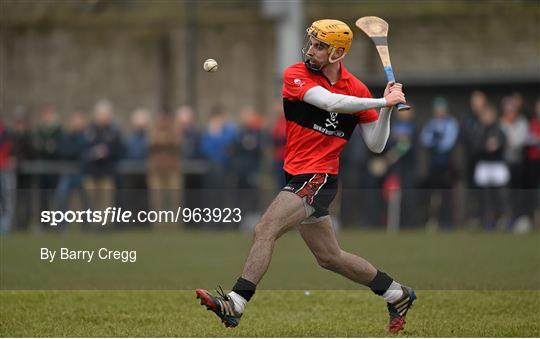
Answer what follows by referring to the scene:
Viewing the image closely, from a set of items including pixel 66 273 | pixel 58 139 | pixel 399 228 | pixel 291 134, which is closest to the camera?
pixel 291 134

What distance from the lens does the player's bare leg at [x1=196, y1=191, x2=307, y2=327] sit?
8156mm

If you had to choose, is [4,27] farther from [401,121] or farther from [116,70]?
[401,121]

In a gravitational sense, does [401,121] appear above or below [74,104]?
above

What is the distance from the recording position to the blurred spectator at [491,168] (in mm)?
19344

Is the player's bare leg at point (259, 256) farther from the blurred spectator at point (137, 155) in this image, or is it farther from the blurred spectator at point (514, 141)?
the blurred spectator at point (137, 155)

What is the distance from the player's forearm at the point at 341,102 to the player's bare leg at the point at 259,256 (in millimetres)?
690

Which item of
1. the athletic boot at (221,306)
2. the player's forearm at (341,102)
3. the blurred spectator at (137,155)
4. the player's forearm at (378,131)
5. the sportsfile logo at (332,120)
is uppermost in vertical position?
the player's forearm at (341,102)

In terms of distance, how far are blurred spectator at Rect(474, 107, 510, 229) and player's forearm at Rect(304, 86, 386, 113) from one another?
11.2 m

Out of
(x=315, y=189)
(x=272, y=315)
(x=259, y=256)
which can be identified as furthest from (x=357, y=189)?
(x=259, y=256)

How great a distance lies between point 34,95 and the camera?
27016 millimetres

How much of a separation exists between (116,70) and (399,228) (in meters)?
9.77

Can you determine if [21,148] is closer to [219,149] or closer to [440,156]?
[219,149]

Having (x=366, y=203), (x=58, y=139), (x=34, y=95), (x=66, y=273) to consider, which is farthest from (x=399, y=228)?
(x=34, y=95)

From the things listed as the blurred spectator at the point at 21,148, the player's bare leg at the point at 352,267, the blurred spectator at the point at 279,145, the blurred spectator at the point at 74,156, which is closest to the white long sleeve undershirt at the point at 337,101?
the player's bare leg at the point at 352,267
